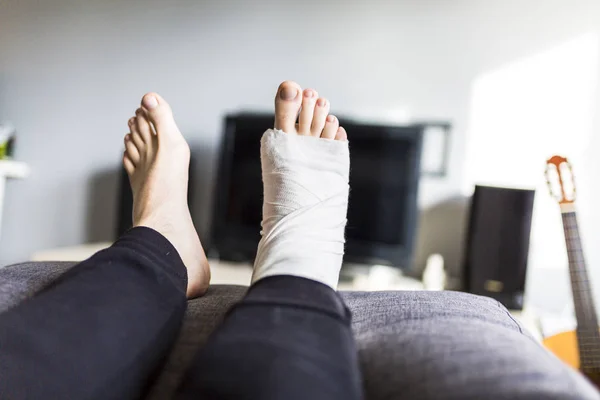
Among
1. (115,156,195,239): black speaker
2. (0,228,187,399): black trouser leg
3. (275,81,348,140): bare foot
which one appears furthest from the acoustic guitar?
(115,156,195,239): black speaker

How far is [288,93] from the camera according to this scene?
1.00 metres

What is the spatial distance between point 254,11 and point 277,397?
75.6 inches

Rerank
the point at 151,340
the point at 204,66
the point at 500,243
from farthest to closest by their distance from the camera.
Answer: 1. the point at 204,66
2. the point at 500,243
3. the point at 151,340

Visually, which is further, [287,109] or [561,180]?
[561,180]

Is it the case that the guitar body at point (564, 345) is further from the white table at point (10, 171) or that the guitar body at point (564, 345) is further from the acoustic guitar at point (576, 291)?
the white table at point (10, 171)

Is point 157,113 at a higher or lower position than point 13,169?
higher

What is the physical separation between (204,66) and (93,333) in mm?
1793

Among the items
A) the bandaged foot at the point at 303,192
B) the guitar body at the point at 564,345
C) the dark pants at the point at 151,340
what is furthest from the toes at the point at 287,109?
the guitar body at the point at 564,345

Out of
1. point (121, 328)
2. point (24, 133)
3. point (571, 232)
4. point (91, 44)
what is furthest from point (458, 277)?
point (24, 133)

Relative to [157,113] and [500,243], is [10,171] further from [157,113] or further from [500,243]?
[500,243]

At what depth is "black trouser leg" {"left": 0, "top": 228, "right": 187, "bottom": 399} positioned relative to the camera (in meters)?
0.45

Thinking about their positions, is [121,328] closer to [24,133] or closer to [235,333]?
[235,333]

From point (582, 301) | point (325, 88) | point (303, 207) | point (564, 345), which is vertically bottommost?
point (564, 345)

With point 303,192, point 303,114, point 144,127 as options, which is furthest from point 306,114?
point 144,127
